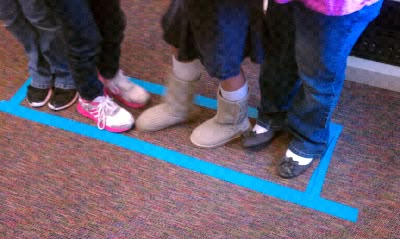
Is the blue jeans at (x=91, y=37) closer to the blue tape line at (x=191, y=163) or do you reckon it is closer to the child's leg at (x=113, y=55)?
the child's leg at (x=113, y=55)

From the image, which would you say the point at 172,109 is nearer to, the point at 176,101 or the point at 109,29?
the point at 176,101

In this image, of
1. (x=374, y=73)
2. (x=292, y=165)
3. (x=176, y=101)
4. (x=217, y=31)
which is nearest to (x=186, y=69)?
(x=176, y=101)

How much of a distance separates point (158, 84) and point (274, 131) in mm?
510

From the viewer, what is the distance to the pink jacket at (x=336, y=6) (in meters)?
0.82

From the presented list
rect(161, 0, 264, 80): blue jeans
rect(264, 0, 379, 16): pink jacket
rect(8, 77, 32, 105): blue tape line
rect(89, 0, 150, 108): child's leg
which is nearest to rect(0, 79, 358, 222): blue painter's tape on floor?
rect(8, 77, 32, 105): blue tape line

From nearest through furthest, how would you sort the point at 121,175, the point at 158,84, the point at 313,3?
1. the point at 313,3
2. the point at 121,175
3. the point at 158,84

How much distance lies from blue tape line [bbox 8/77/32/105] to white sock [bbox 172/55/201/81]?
69 cm

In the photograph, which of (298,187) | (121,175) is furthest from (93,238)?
(298,187)

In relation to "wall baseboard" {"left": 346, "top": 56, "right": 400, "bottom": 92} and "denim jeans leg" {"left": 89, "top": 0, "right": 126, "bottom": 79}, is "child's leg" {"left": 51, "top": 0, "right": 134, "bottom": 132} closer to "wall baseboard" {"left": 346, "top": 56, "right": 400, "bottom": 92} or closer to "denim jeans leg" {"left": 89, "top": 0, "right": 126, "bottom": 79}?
"denim jeans leg" {"left": 89, "top": 0, "right": 126, "bottom": 79}

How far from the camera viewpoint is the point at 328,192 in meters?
1.25

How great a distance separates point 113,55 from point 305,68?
26.6 inches

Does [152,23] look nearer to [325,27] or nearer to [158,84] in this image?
[158,84]

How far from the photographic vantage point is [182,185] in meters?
1.28

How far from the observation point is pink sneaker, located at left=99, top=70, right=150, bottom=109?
4.84 feet
